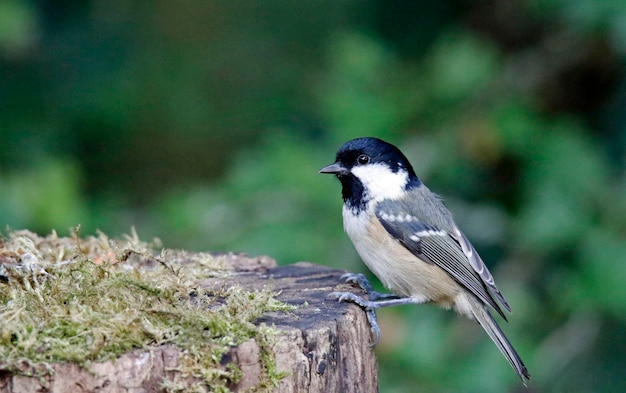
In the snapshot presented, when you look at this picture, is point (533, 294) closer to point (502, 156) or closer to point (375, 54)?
point (502, 156)

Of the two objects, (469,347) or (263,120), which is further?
(263,120)

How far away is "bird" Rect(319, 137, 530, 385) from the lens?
11.8 feet

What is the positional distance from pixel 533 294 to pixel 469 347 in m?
0.67

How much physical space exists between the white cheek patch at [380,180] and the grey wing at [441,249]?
0.12m

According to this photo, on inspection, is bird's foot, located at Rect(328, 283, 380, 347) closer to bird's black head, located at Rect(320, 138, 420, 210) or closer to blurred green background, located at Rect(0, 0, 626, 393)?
bird's black head, located at Rect(320, 138, 420, 210)

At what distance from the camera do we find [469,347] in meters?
4.72

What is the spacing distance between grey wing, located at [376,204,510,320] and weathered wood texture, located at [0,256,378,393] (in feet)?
2.04

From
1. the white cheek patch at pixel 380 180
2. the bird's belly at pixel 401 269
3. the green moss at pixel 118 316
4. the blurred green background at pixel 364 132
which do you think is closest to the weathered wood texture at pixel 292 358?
the green moss at pixel 118 316

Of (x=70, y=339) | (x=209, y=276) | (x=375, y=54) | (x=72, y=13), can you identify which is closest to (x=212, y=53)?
(x=72, y=13)

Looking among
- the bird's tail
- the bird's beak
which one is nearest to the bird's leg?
the bird's tail

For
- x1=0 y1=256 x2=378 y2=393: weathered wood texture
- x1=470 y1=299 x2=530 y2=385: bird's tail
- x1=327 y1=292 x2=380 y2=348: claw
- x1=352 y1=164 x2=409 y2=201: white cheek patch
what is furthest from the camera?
x1=352 y1=164 x2=409 y2=201: white cheek patch

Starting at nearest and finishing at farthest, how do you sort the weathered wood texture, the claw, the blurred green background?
the weathered wood texture < the claw < the blurred green background

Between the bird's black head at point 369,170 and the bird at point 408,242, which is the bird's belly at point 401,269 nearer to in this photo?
the bird at point 408,242

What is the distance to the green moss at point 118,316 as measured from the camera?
6.59 ft
